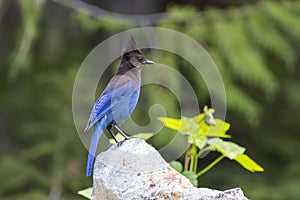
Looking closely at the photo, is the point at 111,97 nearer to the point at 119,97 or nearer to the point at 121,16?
the point at 119,97

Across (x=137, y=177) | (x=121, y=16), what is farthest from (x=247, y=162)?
(x=121, y=16)

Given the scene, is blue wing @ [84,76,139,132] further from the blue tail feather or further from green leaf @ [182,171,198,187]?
green leaf @ [182,171,198,187]

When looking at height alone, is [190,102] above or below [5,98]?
below

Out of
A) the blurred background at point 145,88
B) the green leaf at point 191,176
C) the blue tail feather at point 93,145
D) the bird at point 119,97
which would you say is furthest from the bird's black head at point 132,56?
the blurred background at point 145,88

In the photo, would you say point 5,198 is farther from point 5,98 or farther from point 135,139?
point 135,139

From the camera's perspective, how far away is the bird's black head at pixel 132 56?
140cm

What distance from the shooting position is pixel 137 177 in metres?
1.30

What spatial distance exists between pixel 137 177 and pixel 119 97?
24 cm

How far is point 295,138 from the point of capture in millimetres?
4414

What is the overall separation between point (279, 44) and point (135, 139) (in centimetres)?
224

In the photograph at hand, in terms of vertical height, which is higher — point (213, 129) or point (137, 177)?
point (213, 129)

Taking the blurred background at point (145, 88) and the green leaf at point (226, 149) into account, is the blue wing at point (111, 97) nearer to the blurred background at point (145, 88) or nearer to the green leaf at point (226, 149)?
the green leaf at point (226, 149)

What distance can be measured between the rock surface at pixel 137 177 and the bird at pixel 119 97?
58mm

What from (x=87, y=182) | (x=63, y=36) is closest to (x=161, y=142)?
(x=87, y=182)
